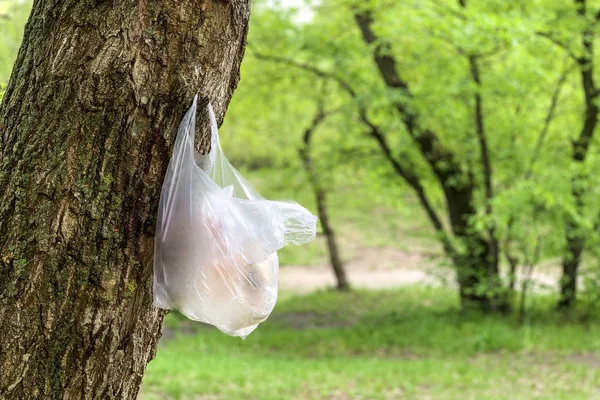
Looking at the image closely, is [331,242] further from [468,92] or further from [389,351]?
[468,92]

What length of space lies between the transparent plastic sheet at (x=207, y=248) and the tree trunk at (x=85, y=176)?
0.04m

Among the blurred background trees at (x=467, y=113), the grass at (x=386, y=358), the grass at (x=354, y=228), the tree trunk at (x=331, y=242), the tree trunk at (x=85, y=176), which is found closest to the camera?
the tree trunk at (x=85, y=176)

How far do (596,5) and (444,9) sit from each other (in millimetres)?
2312

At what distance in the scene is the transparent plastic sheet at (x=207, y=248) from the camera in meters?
1.68

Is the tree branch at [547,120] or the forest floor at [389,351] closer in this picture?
the forest floor at [389,351]

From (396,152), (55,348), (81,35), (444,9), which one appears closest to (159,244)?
(55,348)

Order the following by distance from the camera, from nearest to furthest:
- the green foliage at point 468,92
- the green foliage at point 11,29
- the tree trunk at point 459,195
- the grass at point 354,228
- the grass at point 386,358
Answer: the grass at point 386,358 < the green foliage at point 468,92 < the tree trunk at point 459,195 < the green foliage at point 11,29 < the grass at point 354,228

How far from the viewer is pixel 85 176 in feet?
5.17

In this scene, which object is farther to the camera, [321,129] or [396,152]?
[321,129]

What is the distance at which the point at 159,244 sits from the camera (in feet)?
5.52

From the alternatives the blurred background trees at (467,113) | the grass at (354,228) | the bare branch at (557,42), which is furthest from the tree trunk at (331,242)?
the bare branch at (557,42)

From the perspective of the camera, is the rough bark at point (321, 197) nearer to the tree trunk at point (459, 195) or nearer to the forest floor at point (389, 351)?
the forest floor at point (389, 351)

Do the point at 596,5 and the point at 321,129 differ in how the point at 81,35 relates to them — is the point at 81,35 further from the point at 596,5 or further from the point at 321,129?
the point at 321,129

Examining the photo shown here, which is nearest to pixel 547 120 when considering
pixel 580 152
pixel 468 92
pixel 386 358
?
pixel 580 152
